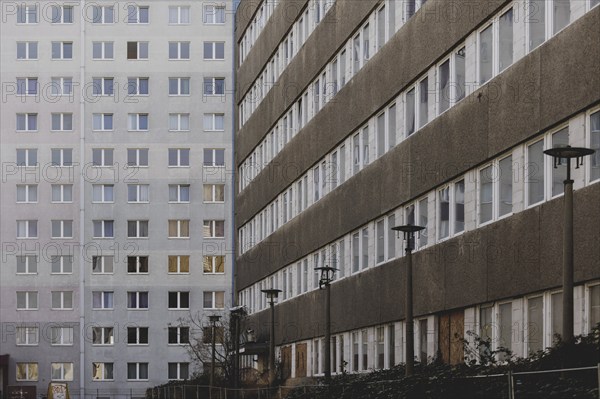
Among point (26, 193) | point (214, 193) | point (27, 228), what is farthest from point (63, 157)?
point (214, 193)

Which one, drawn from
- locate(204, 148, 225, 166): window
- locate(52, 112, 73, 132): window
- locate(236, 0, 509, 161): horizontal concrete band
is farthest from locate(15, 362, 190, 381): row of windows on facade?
locate(236, 0, 509, 161): horizontal concrete band

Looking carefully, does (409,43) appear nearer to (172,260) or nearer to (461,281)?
(461,281)

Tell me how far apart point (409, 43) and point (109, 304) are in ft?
194

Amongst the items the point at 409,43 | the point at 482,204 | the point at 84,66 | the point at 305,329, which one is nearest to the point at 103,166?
the point at 84,66

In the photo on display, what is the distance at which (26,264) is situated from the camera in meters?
93.6

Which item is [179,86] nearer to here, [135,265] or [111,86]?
[111,86]

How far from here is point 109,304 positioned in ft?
303

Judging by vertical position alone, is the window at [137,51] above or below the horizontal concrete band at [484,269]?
above

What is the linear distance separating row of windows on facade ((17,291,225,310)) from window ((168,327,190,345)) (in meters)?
1.50

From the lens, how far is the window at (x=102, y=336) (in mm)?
92188

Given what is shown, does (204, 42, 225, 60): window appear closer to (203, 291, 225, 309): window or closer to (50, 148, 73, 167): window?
(50, 148, 73, 167): window

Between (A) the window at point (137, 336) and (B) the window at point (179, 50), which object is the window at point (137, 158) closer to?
(B) the window at point (179, 50)

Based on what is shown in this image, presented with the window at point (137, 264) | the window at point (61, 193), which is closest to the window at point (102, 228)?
the window at point (137, 264)

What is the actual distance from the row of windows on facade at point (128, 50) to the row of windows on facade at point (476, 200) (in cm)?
4501
